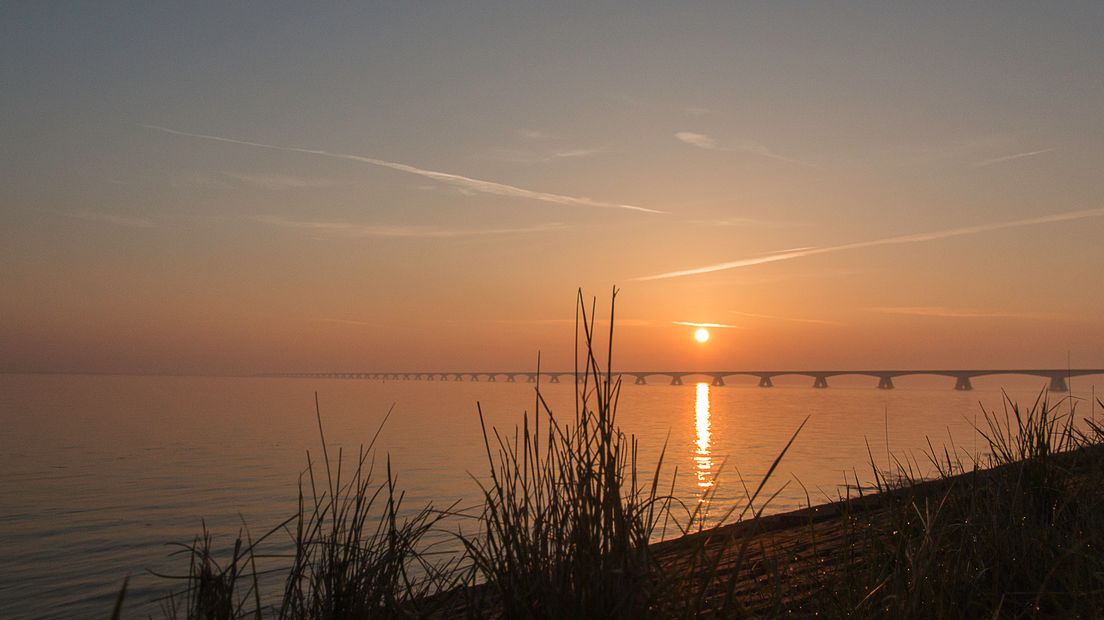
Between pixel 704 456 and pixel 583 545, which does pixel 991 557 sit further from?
pixel 704 456

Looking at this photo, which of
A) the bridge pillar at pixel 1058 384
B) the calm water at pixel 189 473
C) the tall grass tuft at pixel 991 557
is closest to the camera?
the tall grass tuft at pixel 991 557

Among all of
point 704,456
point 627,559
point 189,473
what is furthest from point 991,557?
point 704,456

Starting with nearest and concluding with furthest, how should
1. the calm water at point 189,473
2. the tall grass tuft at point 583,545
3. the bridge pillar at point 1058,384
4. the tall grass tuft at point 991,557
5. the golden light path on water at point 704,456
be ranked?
the tall grass tuft at point 583,545 < the tall grass tuft at point 991,557 < the calm water at point 189,473 < the golden light path on water at point 704,456 < the bridge pillar at point 1058,384

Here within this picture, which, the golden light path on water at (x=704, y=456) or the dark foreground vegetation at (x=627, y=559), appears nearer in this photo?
the dark foreground vegetation at (x=627, y=559)

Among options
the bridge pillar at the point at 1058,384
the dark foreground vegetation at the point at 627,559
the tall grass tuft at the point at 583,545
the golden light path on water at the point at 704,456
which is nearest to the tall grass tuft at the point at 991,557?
the dark foreground vegetation at the point at 627,559

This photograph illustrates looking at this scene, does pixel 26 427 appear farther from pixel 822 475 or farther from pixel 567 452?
pixel 567 452

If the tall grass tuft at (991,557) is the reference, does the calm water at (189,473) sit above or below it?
below

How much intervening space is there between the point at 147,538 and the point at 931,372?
171 metres

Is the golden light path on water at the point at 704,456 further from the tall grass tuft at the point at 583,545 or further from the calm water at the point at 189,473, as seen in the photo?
the tall grass tuft at the point at 583,545

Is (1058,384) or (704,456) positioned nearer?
(704,456)

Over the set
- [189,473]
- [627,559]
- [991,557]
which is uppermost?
[627,559]

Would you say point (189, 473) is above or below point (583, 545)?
below

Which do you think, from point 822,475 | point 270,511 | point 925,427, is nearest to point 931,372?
point 925,427

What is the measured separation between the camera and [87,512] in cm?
1669
